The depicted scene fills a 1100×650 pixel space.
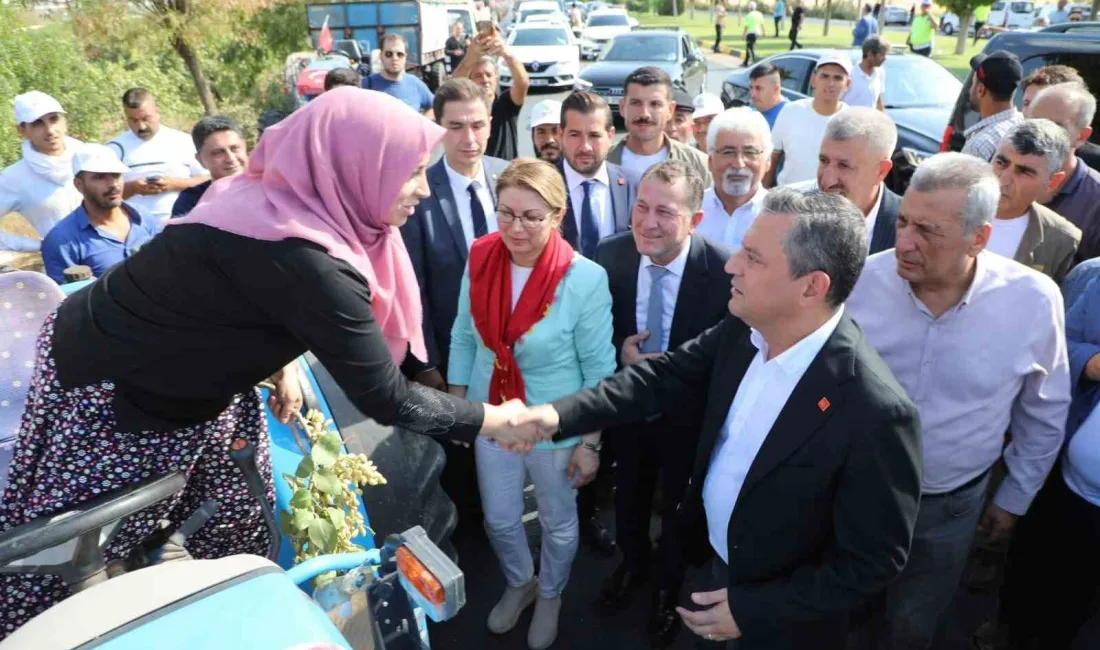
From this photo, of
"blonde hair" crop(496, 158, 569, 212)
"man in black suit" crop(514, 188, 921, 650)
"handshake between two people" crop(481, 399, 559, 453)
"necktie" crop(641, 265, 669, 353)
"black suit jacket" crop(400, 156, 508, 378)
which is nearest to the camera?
"man in black suit" crop(514, 188, 921, 650)

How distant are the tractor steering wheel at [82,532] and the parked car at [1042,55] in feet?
18.2

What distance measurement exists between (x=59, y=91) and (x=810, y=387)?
889cm

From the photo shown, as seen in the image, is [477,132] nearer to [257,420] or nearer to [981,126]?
[257,420]

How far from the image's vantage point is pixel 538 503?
114 inches

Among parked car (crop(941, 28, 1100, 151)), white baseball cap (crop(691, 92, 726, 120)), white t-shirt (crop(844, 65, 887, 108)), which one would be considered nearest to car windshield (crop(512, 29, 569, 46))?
white t-shirt (crop(844, 65, 887, 108))

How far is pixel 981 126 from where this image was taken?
457cm

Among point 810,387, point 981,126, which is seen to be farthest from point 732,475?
point 981,126

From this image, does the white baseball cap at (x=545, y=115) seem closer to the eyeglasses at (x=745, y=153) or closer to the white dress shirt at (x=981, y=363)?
the eyeglasses at (x=745, y=153)

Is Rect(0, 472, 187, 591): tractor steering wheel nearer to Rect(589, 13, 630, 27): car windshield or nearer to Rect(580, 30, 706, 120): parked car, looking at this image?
Rect(580, 30, 706, 120): parked car

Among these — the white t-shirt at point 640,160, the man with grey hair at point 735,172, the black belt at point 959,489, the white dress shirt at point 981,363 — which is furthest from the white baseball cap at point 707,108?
the black belt at point 959,489

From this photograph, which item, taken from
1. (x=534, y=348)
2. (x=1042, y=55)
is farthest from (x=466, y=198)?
(x=1042, y=55)

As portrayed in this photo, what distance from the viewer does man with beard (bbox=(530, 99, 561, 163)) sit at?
477 centimetres

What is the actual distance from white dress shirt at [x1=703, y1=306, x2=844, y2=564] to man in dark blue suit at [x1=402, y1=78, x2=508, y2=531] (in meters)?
1.57

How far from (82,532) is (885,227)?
296 cm
